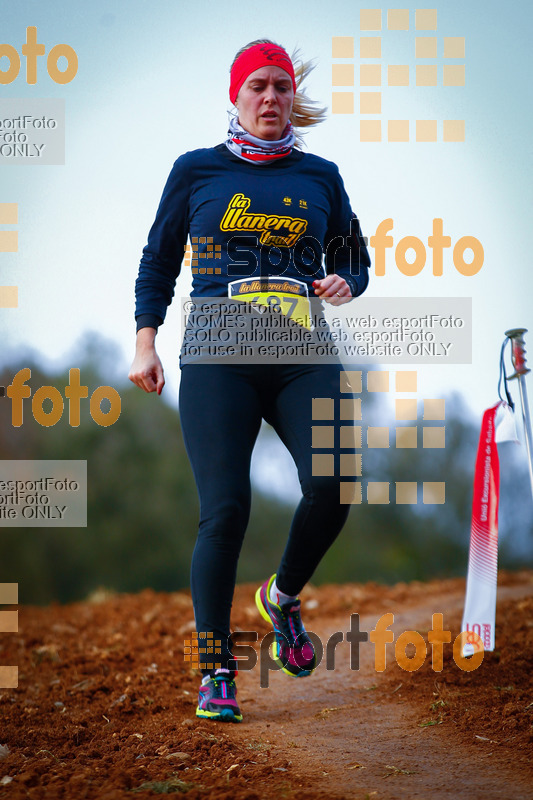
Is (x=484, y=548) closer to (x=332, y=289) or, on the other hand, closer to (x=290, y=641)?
(x=290, y=641)

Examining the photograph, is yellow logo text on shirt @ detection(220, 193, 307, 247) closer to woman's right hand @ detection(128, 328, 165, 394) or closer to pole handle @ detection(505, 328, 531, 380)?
woman's right hand @ detection(128, 328, 165, 394)

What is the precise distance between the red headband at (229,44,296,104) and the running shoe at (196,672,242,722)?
2044mm

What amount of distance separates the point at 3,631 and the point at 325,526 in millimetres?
3192

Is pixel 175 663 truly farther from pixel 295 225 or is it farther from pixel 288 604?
pixel 295 225

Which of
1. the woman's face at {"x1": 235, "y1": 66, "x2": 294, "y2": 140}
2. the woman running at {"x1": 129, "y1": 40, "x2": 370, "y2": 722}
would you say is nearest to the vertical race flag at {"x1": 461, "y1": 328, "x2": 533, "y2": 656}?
the woman running at {"x1": 129, "y1": 40, "x2": 370, "y2": 722}

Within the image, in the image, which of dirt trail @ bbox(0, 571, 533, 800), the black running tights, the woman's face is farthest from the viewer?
the woman's face

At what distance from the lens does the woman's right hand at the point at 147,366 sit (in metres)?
2.49

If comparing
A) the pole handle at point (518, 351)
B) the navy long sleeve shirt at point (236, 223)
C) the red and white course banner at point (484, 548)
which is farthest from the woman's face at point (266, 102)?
the red and white course banner at point (484, 548)

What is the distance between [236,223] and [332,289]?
386 millimetres

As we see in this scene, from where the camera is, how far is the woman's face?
2.57 meters

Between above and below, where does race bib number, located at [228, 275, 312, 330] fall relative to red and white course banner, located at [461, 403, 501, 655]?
above

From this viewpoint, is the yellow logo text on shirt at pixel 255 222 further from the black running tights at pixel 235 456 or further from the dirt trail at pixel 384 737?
the dirt trail at pixel 384 737

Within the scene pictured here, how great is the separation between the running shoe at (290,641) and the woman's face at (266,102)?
159 cm

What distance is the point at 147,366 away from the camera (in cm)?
250
